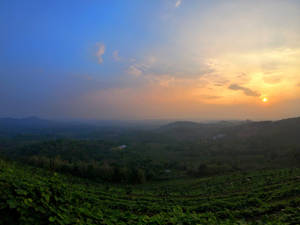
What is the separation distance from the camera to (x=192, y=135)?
160875 millimetres

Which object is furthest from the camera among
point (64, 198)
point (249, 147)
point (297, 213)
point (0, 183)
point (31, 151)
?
point (249, 147)

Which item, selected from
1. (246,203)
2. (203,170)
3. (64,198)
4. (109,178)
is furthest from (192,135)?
(64,198)

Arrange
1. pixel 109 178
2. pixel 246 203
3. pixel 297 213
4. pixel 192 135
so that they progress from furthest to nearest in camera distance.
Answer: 1. pixel 192 135
2. pixel 109 178
3. pixel 246 203
4. pixel 297 213

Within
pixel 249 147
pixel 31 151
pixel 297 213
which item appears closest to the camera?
pixel 297 213

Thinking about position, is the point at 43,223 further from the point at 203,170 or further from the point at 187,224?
the point at 203,170

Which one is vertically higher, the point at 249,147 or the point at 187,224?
the point at 187,224

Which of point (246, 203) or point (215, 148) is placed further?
point (215, 148)

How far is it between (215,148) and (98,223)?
102m

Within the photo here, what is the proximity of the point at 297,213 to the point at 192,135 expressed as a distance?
157m

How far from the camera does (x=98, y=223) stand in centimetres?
478

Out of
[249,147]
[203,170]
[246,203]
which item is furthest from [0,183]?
[249,147]

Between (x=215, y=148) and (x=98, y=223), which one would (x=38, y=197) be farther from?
(x=215, y=148)

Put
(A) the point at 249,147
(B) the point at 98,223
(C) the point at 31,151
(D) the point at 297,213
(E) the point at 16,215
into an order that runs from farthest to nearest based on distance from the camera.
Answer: (A) the point at 249,147 → (C) the point at 31,151 → (D) the point at 297,213 → (B) the point at 98,223 → (E) the point at 16,215

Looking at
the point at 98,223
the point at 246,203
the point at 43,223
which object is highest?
the point at 43,223
